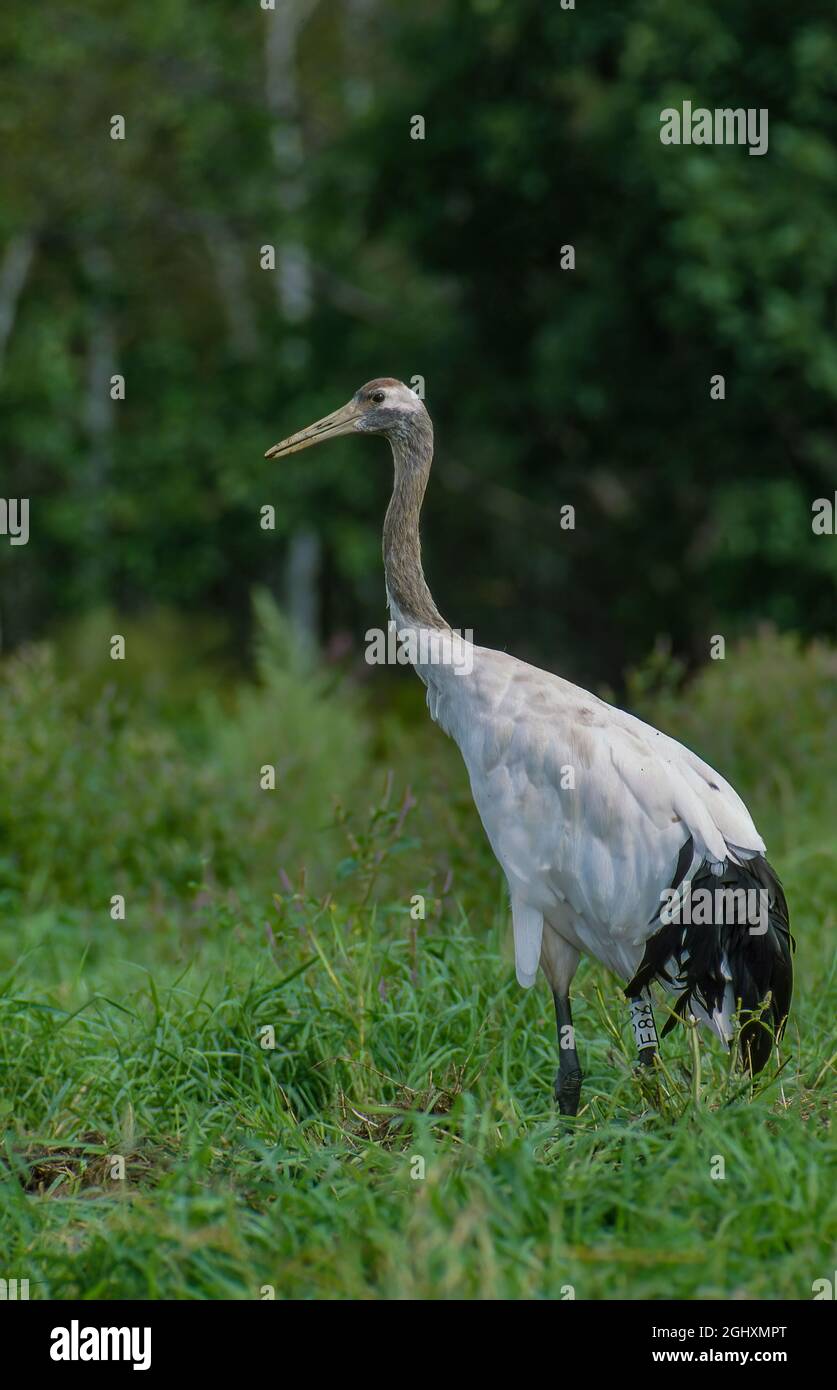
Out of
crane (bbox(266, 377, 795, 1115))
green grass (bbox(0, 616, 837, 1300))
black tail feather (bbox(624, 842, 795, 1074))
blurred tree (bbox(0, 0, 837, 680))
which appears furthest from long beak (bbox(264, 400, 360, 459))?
blurred tree (bbox(0, 0, 837, 680))

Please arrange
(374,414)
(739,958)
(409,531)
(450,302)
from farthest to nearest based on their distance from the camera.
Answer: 1. (450,302)
2. (374,414)
3. (409,531)
4. (739,958)

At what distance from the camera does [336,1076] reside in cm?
489

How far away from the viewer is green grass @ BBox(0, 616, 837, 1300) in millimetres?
3717

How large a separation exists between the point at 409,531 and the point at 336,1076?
67.4 inches

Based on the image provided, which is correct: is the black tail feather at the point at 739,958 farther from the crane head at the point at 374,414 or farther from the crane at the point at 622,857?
the crane head at the point at 374,414

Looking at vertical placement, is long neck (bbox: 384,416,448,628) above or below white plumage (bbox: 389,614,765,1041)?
above

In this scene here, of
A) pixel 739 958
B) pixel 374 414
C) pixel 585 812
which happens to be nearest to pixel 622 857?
pixel 585 812

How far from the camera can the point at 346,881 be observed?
6246 millimetres

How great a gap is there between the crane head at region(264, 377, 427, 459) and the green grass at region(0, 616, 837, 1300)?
125 cm

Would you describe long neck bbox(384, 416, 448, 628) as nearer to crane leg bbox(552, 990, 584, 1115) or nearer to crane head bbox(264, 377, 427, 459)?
crane head bbox(264, 377, 427, 459)

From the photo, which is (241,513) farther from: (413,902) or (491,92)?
(413,902)

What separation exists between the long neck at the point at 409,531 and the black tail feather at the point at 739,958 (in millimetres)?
1155

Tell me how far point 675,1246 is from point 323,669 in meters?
6.96

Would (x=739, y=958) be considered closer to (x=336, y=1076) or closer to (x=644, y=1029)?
(x=644, y=1029)
